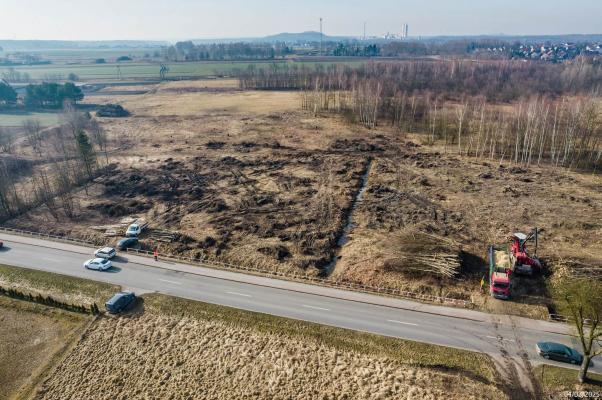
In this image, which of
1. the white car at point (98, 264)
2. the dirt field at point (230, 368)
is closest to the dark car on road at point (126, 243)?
the white car at point (98, 264)

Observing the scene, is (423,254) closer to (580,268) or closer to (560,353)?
(560,353)

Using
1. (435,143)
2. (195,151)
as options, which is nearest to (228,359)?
(195,151)

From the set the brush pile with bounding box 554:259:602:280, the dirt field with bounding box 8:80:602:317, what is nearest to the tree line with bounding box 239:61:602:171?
the dirt field with bounding box 8:80:602:317

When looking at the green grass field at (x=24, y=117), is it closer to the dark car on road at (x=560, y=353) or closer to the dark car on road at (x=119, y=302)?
the dark car on road at (x=119, y=302)

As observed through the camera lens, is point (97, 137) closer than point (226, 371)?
No

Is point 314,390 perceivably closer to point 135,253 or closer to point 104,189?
point 135,253

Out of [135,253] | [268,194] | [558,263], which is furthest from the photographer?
[268,194]

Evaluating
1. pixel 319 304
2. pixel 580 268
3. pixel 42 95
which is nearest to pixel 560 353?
pixel 580 268
